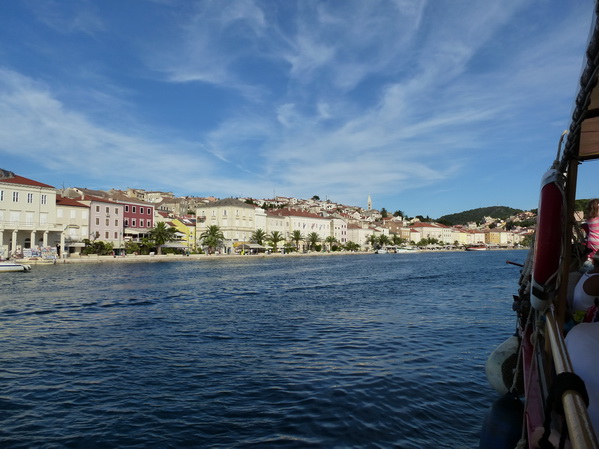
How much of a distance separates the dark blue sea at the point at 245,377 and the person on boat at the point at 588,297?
91.4 inches

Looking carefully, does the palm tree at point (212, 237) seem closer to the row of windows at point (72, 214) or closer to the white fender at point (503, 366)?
the row of windows at point (72, 214)

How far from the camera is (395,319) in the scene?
1520cm

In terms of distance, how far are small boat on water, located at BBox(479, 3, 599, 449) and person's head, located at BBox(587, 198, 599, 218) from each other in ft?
7.53

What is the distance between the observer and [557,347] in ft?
8.84

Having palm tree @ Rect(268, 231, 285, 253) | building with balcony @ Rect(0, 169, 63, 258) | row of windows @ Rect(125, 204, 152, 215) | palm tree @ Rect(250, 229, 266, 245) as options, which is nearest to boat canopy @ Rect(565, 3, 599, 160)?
building with balcony @ Rect(0, 169, 63, 258)

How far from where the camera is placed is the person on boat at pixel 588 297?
14.6 ft

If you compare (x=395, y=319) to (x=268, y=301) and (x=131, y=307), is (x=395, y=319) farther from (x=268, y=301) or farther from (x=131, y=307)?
(x=131, y=307)

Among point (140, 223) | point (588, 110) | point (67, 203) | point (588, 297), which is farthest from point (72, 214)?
Answer: point (588, 110)

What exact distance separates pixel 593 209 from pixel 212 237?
7954 centimetres

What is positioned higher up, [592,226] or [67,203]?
[67,203]

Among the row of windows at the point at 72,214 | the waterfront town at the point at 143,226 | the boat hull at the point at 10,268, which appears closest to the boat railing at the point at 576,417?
the waterfront town at the point at 143,226

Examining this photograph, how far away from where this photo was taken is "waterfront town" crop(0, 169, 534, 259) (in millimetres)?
54375

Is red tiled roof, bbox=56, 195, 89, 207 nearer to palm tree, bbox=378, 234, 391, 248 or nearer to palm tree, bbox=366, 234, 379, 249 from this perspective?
palm tree, bbox=366, 234, 379, 249

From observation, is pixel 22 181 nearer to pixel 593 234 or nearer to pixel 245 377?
pixel 245 377
